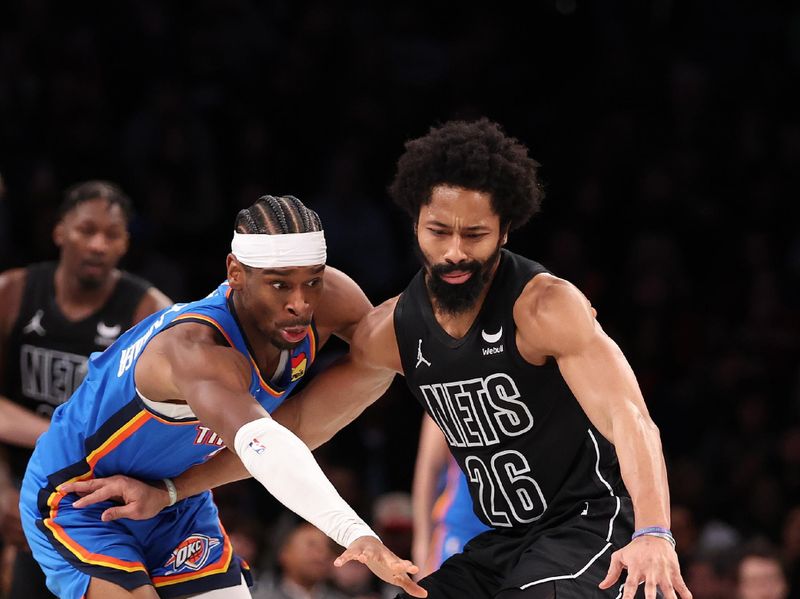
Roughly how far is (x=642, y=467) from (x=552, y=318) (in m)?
0.47

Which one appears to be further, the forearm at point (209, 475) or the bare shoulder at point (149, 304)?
the bare shoulder at point (149, 304)

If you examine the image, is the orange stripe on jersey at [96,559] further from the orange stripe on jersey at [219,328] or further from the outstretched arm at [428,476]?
the outstretched arm at [428,476]

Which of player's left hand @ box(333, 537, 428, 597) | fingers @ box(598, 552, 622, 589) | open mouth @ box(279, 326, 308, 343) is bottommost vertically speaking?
fingers @ box(598, 552, 622, 589)

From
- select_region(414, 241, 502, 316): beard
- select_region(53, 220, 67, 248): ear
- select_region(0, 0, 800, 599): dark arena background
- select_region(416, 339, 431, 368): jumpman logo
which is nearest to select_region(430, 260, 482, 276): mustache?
select_region(414, 241, 502, 316): beard

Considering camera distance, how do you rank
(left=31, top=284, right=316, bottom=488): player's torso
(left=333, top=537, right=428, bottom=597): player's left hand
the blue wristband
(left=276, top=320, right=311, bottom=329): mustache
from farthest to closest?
(left=31, top=284, right=316, bottom=488): player's torso → (left=276, top=320, right=311, bottom=329): mustache → the blue wristband → (left=333, top=537, right=428, bottom=597): player's left hand

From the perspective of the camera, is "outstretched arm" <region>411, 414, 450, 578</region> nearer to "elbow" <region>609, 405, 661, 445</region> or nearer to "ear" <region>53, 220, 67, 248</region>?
"ear" <region>53, 220, 67, 248</region>

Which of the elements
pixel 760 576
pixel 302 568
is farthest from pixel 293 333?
pixel 760 576

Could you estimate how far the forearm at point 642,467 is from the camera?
3.26 meters

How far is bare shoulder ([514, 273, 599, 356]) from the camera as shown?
3510 millimetres

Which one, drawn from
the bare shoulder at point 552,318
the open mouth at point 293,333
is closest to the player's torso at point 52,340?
the open mouth at point 293,333

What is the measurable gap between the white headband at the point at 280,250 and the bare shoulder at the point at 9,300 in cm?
195

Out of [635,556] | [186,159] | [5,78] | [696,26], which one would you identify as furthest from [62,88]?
[635,556]

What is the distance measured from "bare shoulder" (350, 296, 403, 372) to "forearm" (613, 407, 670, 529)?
0.84 meters

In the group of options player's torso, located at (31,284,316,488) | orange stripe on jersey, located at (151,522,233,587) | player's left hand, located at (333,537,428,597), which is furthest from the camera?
orange stripe on jersey, located at (151,522,233,587)
